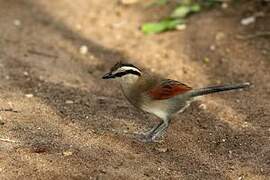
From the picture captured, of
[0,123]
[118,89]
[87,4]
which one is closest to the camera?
[0,123]

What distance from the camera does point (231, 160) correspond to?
237 inches

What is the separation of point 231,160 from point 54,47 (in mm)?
4504

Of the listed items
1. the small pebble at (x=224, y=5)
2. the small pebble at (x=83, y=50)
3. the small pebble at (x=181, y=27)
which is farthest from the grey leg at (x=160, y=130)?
the small pebble at (x=224, y=5)

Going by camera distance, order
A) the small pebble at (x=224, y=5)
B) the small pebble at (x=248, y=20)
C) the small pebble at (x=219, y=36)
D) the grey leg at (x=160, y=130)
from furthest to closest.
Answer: the small pebble at (x=224, y=5) → the small pebble at (x=248, y=20) → the small pebble at (x=219, y=36) → the grey leg at (x=160, y=130)

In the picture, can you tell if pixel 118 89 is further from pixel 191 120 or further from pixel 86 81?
pixel 191 120

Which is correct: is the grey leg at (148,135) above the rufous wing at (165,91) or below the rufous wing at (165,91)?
below

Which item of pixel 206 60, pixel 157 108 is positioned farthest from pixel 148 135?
pixel 206 60

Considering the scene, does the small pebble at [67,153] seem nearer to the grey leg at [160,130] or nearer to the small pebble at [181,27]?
the grey leg at [160,130]

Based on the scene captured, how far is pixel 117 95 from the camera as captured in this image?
797 centimetres

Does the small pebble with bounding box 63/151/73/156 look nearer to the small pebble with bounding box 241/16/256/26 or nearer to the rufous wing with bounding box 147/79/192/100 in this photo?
the rufous wing with bounding box 147/79/192/100

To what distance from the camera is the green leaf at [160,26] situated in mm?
10233

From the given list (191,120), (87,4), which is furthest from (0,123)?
(87,4)

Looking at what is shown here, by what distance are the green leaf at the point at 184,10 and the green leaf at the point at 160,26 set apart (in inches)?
4.1

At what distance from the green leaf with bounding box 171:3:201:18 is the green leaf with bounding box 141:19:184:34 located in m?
0.10
